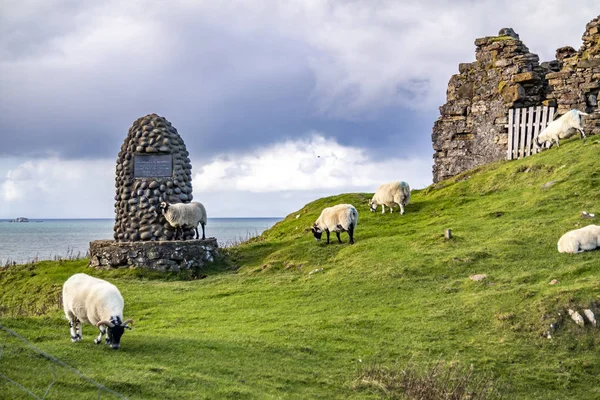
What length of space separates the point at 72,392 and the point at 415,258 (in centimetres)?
1151

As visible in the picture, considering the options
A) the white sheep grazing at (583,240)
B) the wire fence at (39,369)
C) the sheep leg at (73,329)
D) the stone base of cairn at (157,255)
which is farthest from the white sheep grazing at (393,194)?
the wire fence at (39,369)

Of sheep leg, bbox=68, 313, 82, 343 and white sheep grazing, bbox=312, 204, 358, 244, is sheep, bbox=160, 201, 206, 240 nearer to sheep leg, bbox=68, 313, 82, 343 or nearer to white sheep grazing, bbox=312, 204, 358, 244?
white sheep grazing, bbox=312, 204, 358, 244

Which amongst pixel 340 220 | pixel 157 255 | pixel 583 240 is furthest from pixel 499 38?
pixel 157 255

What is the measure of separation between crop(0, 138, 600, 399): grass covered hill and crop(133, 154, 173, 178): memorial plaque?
384cm

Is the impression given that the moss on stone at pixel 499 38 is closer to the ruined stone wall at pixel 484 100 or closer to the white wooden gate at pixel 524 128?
the ruined stone wall at pixel 484 100

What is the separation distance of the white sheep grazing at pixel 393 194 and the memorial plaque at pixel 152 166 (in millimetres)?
7864

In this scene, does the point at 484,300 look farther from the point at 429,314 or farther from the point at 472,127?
the point at 472,127

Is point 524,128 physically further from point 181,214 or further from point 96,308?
point 96,308

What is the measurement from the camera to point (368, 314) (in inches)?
593

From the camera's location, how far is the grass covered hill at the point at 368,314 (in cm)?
1071

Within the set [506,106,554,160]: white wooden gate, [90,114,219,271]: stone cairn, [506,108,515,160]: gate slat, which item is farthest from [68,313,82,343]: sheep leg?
[506,108,515,160]: gate slat

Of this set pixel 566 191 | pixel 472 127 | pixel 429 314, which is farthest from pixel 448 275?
pixel 472 127

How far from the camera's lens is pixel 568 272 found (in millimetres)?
15531

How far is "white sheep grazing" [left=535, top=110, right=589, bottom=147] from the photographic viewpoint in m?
26.7
